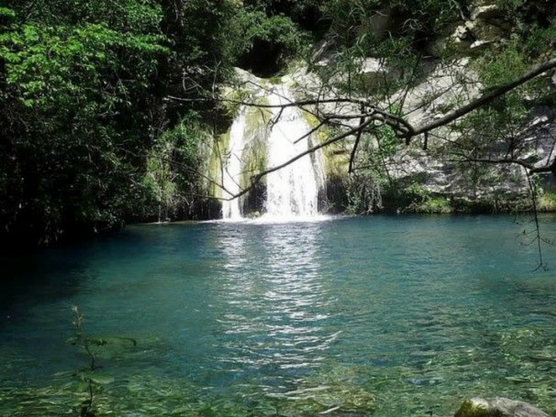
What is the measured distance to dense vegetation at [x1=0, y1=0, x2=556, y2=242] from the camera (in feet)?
15.2

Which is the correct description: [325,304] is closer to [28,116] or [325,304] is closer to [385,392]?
[385,392]

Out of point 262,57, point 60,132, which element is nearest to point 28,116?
point 60,132

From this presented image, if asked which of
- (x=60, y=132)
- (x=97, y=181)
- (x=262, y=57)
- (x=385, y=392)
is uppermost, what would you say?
(x=262, y=57)

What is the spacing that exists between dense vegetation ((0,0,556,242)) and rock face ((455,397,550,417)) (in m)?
2.16

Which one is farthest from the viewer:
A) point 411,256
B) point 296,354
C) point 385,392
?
point 411,256

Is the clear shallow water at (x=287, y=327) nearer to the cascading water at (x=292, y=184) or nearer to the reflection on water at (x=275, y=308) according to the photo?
the reflection on water at (x=275, y=308)

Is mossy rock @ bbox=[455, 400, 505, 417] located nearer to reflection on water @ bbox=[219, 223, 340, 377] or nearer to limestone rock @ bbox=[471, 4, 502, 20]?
reflection on water @ bbox=[219, 223, 340, 377]

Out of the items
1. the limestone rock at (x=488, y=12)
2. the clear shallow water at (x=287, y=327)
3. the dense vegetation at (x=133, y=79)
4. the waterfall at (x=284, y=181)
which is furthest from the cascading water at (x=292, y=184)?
the clear shallow water at (x=287, y=327)

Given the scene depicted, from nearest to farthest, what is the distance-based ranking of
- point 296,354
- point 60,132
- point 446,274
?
1. point 296,354
2. point 446,274
3. point 60,132

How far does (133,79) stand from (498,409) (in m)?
16.7

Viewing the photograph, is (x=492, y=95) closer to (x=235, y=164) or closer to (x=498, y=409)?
(x=498, y=409)

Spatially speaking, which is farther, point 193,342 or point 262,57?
point 262,57

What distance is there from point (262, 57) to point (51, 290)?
25094 millimetres

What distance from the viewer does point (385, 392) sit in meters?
5.73
